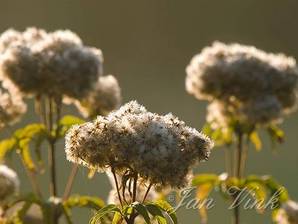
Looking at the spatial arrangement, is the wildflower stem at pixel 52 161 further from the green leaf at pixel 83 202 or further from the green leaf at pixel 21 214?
the green leaf at pixel 21 214

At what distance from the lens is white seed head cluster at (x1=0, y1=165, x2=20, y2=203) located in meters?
7.61

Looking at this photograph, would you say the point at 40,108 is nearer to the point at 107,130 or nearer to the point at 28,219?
the point at 28,219

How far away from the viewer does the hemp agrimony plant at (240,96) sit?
874 centimetres

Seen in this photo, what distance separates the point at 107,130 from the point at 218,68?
430 centimetres

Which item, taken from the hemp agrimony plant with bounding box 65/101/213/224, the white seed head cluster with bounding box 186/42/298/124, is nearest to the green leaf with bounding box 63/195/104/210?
the white seed head cluster with bounding box 186/42/298/124

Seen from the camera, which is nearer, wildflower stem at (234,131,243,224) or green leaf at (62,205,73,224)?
green leaf at (62,205,73,224)

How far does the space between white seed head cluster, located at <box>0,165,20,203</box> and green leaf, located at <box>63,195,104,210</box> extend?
2.08 feet

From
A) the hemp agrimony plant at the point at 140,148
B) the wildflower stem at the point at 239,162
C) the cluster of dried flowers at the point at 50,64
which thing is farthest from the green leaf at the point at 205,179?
the hemp agrimony plant at the point at 140,148

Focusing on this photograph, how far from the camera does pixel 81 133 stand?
4.80m

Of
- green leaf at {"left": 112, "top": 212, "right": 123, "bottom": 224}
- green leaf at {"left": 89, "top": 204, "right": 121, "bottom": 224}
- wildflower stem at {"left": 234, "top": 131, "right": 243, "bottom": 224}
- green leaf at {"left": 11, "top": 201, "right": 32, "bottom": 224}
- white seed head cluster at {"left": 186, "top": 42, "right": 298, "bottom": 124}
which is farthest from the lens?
wildflower stem at {"left": 234, "top": 131, "right": 243, "bottom": 224}

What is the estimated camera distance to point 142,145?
461 cm

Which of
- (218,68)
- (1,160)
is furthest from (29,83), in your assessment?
(218,68)

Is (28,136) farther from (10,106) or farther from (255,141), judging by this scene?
(255,141)

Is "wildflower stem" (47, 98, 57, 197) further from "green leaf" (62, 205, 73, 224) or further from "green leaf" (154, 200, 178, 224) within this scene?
"green leaf" (154, 200, 178, 224)
